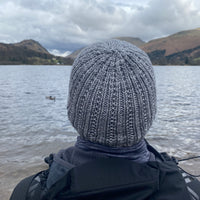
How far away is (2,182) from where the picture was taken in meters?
5.21

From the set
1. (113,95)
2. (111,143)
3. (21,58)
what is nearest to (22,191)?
(111,143)

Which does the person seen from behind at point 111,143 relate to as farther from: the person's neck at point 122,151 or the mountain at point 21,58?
the mountain at point 21,58

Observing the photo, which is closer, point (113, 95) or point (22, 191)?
point (113, 95)

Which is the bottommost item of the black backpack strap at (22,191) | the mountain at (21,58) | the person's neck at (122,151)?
the mountain at (21,58)

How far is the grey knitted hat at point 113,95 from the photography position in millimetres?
1363

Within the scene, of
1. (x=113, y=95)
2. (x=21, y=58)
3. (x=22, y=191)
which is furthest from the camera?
(x=21, y=58)

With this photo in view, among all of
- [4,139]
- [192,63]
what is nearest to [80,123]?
[4,139]

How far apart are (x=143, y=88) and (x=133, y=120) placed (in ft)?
0.66

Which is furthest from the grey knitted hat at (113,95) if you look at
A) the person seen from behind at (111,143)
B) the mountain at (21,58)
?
the mountain at (21,58)

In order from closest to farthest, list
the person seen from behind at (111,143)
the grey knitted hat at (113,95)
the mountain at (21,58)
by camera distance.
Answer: the person seen from behind at (111,143), the grey knitted hat at (113,95), the mountain at (21,58)

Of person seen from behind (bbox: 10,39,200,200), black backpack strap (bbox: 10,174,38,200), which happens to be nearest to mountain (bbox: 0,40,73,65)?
black backpack strap (bbox: 10,174,38,200)

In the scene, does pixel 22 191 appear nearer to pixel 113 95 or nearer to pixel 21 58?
pixel 113 95

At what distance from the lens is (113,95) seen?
1354mm

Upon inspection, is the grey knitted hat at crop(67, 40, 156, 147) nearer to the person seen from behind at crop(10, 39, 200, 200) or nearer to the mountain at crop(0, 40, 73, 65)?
the person seen from behind at crop(10, 39, 200, 200)
